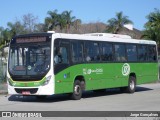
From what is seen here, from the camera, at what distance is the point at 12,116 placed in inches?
559

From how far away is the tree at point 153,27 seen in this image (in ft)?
162

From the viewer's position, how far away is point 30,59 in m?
19.0

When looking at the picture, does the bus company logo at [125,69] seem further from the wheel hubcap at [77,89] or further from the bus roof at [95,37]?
the wheel hubcap at [77,89]

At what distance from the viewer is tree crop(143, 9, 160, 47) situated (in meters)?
49.5

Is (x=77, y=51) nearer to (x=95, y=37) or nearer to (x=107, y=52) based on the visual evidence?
(x=95, y=37)

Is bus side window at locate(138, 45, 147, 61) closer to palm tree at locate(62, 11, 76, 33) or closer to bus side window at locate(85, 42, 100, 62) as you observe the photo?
bus side window at locate(85, 42, 100, 62)

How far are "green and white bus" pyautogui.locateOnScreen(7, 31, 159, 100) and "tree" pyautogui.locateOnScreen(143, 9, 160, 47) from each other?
84.3ft

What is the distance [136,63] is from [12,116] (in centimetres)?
1236

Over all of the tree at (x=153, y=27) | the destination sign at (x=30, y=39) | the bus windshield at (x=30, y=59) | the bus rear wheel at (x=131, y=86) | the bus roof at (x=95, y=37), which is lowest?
the bus rear wheel at (x=131, y=86)

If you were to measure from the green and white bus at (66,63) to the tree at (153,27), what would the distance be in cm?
2569

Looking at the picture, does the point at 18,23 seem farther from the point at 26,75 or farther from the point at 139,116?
the point at 139,116

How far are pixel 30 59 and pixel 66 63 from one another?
1.59 metres

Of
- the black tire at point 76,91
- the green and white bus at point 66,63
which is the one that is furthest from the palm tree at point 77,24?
the black tire at point 76,91

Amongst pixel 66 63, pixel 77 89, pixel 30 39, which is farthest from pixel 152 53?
pixel 30 39
